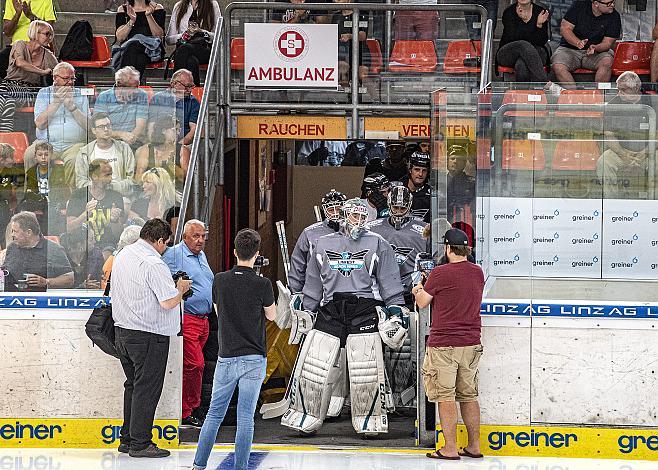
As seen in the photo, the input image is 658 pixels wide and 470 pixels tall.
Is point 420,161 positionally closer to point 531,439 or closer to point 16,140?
point 531,439

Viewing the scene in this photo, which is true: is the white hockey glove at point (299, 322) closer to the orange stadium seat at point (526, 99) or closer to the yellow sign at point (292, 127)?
the orange stadium seat at point (526, 99)

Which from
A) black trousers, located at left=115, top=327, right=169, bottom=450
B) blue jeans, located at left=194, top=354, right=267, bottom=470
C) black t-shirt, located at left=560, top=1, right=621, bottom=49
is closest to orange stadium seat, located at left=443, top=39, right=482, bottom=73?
black t-shirt, located at left=560, top=1, right=621, bottom=49

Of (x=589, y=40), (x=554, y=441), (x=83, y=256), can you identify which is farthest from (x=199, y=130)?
(x=589, y=40)

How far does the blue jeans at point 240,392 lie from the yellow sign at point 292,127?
4.68m

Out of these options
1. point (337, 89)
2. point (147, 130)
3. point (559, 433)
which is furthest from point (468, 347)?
point (337, 89)

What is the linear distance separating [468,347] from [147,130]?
2569mm

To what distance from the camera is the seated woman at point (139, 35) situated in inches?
506

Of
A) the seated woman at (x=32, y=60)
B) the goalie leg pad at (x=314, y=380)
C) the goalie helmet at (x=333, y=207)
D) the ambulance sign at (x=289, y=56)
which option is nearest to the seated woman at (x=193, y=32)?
the ambulance sign at (x=289, y=56)

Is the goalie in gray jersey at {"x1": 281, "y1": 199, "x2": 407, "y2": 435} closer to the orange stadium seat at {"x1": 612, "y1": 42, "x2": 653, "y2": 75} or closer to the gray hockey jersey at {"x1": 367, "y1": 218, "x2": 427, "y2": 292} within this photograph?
the gray hockey jersey at {"x1": 367, "y1": 218, "x2": 427, "y2": 292}

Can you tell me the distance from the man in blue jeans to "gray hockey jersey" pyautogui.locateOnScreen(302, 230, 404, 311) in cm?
199

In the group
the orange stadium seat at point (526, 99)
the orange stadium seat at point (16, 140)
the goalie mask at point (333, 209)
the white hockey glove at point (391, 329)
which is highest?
the orange stadium seat at point (526, 99)

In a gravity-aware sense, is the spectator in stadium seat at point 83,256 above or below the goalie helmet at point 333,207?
below

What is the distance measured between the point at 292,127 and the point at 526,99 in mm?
3660

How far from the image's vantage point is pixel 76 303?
9172mm
